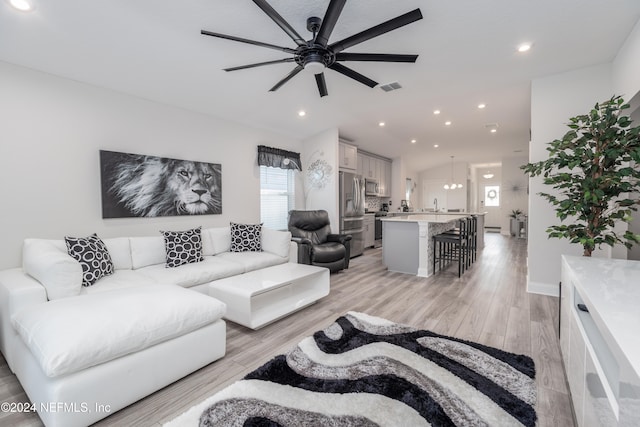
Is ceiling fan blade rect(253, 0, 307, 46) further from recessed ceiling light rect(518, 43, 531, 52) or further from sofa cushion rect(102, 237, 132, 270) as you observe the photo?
sofa cushion rect(102, 237, 132, 270)

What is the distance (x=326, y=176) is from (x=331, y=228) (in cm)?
105

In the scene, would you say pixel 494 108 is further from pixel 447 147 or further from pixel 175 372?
pixel 175 372

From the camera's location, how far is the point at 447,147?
24.7ft

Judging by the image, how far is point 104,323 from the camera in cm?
160

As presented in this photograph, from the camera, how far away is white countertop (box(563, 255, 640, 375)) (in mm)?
774

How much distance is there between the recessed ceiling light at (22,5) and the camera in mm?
2061

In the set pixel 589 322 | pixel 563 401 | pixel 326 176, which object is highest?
pixel 326 176

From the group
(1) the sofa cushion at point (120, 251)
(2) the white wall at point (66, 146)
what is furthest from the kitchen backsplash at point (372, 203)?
(1) the sofa cushion at point (120, 251)

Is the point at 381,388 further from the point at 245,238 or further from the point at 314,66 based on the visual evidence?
the point at 245,238

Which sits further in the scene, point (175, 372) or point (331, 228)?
point (331, 228)

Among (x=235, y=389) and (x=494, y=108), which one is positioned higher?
(x=494, y=108)

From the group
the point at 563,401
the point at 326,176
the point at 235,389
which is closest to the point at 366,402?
the point at 235,389

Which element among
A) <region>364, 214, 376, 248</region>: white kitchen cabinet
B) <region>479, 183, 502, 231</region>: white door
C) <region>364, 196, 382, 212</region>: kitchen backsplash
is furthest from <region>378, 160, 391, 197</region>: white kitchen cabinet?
<region>479, 183, 502, 231</region>: white door

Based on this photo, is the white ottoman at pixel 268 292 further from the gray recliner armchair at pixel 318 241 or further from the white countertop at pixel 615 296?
the white countertop at pixel 615 296
